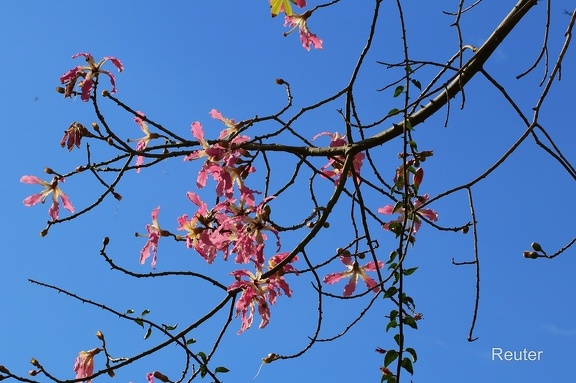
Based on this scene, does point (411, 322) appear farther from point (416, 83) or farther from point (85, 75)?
point (85, 75)

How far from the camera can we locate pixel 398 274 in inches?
91.0

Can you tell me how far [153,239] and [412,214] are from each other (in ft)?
2.66

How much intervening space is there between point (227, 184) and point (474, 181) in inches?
28.0

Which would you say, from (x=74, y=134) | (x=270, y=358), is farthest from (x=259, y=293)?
(x=74, y=134)

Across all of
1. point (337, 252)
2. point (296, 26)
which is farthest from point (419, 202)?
point (296, 26)

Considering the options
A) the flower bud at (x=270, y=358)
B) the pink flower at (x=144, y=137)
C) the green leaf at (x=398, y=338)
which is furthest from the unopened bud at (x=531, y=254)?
the pink flower at (x=144, y=137)

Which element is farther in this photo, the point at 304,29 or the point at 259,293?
the point at 304,29

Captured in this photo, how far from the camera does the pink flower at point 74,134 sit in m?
2.45

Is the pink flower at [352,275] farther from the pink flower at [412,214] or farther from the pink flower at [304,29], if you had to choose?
the pink flower at [304,29]

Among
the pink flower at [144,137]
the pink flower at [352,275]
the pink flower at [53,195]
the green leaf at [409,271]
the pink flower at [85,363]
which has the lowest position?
the pink flower at [85,363]

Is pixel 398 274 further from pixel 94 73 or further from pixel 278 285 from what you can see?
pixel 94 73

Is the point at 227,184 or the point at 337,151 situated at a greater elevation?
the point at 337,151

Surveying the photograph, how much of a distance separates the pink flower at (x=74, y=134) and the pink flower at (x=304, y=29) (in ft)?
2.93

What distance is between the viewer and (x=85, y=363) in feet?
7.98
